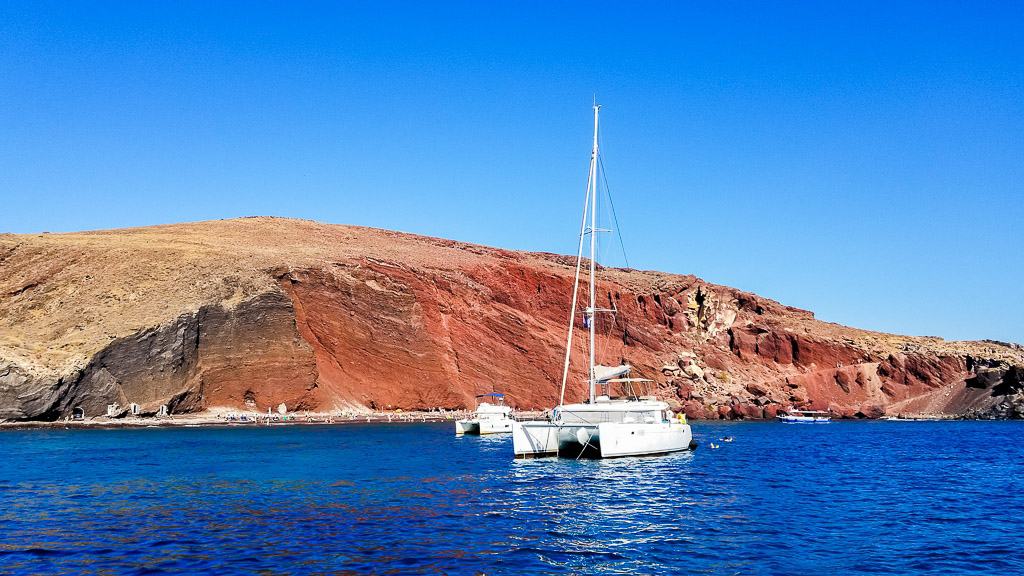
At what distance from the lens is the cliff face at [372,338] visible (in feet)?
220

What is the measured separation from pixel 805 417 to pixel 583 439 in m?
53.0

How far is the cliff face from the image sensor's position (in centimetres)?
6706

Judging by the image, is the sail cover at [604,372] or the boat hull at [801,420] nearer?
the sail cover at [604,372]

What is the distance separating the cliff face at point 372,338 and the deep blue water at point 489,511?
788 inches

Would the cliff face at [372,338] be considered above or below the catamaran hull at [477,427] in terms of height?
above

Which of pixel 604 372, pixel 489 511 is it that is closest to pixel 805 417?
pixel 604 372

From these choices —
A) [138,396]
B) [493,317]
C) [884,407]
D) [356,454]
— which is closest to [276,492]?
[356,454]

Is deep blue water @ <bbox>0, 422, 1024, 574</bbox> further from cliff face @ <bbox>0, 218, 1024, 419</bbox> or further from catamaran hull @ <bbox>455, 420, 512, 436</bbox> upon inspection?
cliff face @ <bbox>0, 218, 1024, 419</bbox>

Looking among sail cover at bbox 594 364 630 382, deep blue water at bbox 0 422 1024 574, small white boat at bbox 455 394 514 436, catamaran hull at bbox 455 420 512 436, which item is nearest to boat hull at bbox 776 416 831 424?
small white boat at bbox 455 394 514 436

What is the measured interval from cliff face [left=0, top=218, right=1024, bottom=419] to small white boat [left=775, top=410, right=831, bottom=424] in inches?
98.7

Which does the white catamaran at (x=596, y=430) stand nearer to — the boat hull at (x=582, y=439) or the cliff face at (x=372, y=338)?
the boat hull at (x=582, y=439)

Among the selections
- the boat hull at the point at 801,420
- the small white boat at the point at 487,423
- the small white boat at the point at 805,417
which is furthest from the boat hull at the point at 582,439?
the small white boat at the point at 805,417

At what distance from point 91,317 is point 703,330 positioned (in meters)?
61.9

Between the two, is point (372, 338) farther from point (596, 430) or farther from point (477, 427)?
point (596, 430)
